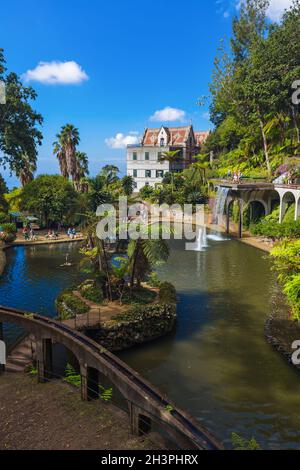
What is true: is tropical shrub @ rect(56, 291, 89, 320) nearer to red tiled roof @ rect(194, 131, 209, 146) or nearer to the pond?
the pond

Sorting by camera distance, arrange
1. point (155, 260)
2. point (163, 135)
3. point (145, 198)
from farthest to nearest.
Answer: point (163, 135)
point (145, 198)
point (155, 260)

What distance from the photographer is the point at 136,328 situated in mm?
17359

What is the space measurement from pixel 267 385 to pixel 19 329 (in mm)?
12311

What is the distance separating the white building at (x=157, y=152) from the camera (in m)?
78.2

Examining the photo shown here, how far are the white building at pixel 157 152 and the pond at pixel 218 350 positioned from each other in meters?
49.0

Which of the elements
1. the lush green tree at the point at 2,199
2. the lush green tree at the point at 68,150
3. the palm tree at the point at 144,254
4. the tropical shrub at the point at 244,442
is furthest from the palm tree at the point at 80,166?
the tropical shrub at the point at 244,442

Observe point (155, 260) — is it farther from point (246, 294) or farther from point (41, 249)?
point (41, 249)

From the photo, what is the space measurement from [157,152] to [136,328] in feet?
212

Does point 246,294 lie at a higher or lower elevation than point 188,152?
lower

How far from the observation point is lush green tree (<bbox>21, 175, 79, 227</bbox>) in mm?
47844

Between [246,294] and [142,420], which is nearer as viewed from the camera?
[142,420]

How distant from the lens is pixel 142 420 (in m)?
9.66
